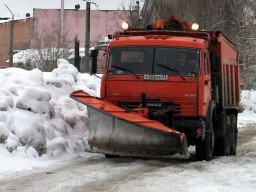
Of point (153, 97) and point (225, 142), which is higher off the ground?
point (153, 97)

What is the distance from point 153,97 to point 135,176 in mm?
2464

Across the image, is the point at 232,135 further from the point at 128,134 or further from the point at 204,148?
the point at 128,134

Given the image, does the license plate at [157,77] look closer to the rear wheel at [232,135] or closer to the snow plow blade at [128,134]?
the snow plow blade at [128,134]

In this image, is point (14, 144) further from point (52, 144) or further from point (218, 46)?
point (218, 46)

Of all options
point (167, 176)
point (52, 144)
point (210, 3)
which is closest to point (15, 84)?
point (52, 144)

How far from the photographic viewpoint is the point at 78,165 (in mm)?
11195

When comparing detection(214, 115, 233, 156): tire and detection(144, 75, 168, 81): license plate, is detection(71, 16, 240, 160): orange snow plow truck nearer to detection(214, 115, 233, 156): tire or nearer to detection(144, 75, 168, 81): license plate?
detection(144, 75, 168, 81): license plate

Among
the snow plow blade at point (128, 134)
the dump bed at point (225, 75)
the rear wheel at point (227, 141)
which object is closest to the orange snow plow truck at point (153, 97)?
the snow plow blade at point (128, 134)

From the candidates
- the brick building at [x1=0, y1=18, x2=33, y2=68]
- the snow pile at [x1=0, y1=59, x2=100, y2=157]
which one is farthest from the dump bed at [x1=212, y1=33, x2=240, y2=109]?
the brick building at [x1=0, y1=18, x2=33, y2=68]

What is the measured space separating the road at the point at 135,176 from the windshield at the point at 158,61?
1.82 metres

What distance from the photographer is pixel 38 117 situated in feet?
44.2

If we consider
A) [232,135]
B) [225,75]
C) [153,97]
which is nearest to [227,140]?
[232,135]

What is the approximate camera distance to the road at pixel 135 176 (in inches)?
344

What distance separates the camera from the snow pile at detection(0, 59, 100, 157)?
12.2 m
